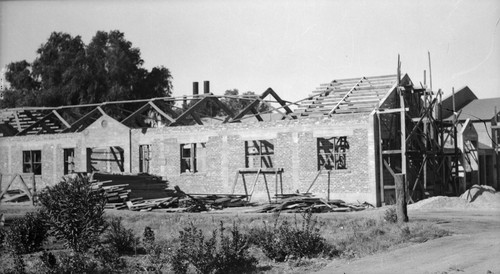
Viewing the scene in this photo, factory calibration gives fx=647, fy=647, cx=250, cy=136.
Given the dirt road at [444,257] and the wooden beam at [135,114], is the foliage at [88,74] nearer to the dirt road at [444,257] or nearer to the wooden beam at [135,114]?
the wooden beam at [135,114]

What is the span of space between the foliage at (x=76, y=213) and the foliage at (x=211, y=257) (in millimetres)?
3081

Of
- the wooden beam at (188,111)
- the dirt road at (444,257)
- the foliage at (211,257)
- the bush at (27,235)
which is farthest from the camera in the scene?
the wooden beam at (188,111)

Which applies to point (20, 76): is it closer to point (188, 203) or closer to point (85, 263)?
point (188, 203)

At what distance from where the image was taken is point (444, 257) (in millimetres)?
14305

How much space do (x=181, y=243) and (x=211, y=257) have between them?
2.96 ft

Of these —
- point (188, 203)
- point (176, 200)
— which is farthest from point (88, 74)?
point (188, 203)

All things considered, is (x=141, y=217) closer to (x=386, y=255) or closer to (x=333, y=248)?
(x=333, y=248)

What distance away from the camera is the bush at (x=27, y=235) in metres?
18.2

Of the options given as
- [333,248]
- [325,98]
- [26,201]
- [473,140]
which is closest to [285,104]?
[325,98]

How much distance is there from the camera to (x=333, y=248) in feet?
54.5

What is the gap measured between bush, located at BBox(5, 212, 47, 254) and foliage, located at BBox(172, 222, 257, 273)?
17.3ft

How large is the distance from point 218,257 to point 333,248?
3100 mm

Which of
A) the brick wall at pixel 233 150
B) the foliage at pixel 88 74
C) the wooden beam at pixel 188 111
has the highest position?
the foliage at pixel 88 74

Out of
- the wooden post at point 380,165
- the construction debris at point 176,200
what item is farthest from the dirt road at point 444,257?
the wooden post at point 380,165
